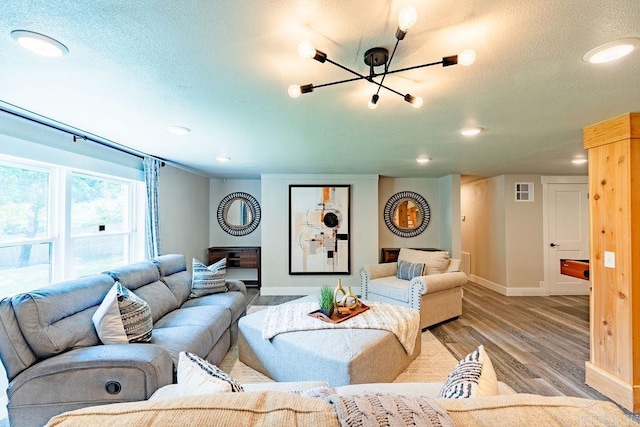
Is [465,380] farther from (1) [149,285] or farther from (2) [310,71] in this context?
(1) [149,285]

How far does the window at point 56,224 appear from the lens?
2.30m

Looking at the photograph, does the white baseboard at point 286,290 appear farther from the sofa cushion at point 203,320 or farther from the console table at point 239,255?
the sofa cushion at point 203,320

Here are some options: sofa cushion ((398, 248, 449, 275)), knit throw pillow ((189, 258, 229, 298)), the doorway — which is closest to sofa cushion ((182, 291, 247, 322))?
knit throw pillow ((189, 258, 229, 298))

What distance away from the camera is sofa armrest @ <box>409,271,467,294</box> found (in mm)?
3561

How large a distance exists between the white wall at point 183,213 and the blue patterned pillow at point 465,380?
413 cm

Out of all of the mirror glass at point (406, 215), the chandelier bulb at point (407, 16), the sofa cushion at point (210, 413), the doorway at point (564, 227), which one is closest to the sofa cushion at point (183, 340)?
the sofa cushion at point (210, 413)

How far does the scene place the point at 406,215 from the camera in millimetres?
5941

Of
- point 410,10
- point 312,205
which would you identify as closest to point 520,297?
point 312,205

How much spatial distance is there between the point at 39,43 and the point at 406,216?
563 centimetres

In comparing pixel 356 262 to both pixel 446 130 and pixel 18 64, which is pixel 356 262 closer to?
pixel 446 130

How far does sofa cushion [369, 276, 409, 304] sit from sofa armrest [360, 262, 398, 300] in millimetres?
67

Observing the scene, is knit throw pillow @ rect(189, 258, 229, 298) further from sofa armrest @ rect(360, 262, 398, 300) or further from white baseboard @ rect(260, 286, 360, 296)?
sofa armrest @ rect(360, 262, 398, 300)

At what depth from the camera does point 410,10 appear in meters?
0.96

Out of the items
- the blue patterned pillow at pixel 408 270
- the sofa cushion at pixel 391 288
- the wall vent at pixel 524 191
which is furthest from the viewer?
the wall vent at pixel 524 191
